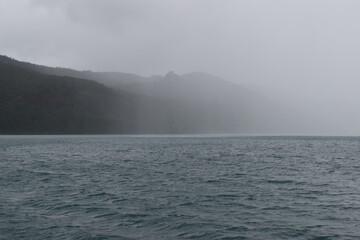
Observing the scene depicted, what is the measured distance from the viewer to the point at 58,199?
32.6m

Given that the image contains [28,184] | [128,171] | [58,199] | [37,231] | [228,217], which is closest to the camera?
[37,231]

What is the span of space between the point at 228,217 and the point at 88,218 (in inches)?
357

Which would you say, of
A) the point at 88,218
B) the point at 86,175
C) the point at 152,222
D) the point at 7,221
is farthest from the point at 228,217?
the point at 86,175

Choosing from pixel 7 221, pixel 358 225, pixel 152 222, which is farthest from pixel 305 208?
pixel 7 221

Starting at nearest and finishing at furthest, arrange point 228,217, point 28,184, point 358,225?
point 358,225 < point 228,217 < point 28,184

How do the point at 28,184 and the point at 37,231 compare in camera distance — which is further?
the point at 28,184

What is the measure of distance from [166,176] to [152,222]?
2236cm

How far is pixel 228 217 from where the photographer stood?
26406mm

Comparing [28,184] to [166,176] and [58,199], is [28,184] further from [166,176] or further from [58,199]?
[166,176]

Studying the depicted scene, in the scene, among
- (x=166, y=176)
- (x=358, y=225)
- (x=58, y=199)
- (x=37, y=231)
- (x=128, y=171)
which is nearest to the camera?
(x=37, y=231)

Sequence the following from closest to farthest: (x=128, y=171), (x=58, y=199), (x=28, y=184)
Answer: (x=58, y=199), (x=28, y=184), (x=128, y=171)

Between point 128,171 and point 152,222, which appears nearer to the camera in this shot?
point 152,222

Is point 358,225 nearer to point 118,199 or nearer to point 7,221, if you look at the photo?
point 118,199

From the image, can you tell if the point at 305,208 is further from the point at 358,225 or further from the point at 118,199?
the point at 118,199
